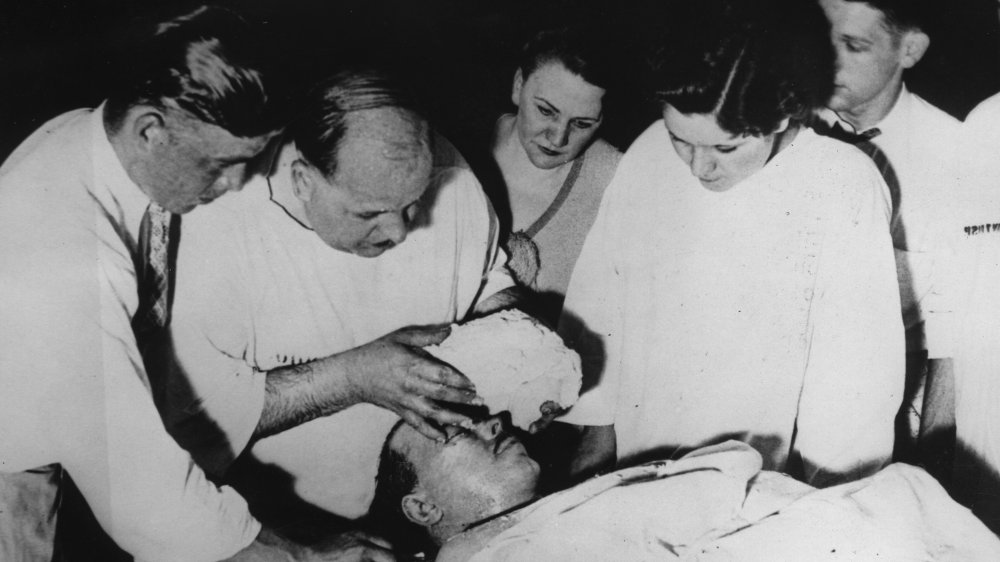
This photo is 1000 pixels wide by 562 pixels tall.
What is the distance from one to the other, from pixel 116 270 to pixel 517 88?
102cm

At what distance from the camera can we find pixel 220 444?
1.85 metres

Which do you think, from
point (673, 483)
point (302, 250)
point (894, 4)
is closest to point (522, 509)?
point (673, 483)

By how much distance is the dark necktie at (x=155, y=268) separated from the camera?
67.1 inches

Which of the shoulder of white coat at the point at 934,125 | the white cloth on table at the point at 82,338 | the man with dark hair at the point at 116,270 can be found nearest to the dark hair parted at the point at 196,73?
the man with dark hair at the point at 116,270

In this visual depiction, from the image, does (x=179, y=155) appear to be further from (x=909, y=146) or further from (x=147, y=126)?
(x=909, y=146)

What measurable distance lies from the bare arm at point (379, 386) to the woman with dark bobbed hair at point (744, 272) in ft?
1.46

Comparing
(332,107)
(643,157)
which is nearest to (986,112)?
(643,157)

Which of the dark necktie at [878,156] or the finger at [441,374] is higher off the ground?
the dark necktie at [878,156]

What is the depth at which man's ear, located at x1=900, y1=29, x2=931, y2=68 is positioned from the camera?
6.51 ft

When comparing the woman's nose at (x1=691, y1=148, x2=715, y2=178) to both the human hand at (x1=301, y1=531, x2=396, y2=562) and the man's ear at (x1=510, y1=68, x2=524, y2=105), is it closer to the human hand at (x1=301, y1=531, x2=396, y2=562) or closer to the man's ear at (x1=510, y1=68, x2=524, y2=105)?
the man's ear at (x1=510, y1=68, x2=524, y2=105)

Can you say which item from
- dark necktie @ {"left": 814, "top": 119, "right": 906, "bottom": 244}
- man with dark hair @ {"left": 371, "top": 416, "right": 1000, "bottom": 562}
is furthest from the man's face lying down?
dark necktie @ {"left": 814, "top": 119, "right": 906, "bottom": 244}

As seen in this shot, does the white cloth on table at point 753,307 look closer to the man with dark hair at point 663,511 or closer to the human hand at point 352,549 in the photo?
the man with dark hair at point 663,511

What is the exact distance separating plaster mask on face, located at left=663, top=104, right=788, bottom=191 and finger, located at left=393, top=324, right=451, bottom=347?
761 mm

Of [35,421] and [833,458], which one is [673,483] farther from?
[35,421]
